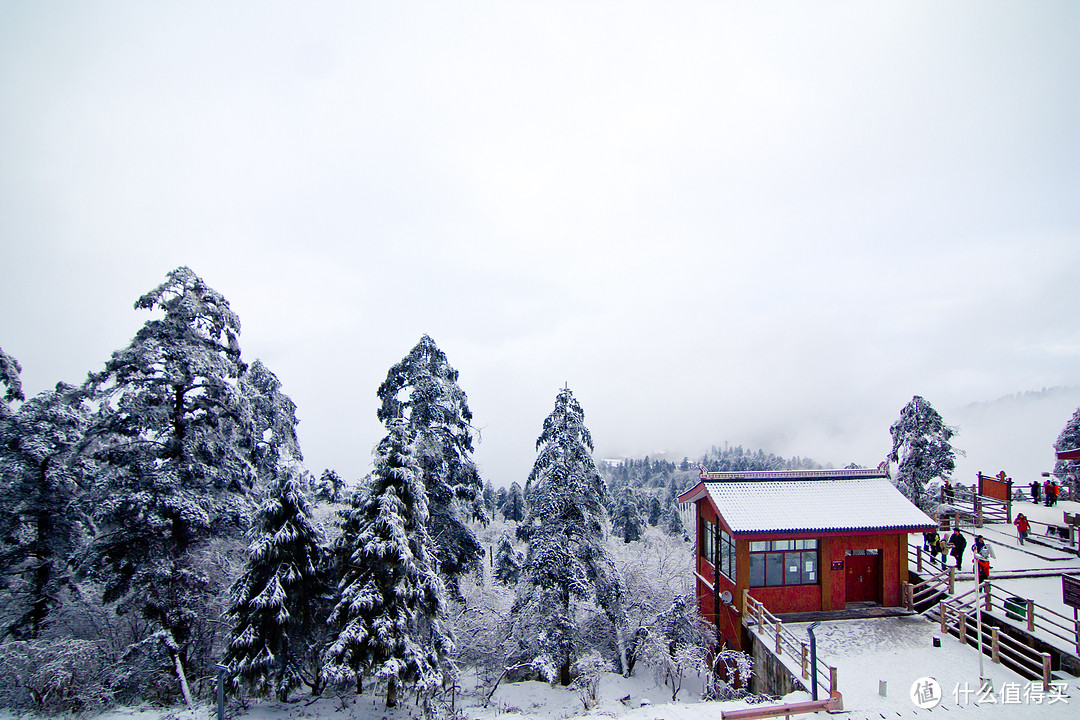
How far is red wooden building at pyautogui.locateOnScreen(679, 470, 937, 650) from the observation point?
65.2ft

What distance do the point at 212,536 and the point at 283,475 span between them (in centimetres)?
367

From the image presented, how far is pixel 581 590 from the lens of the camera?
18.5 meters

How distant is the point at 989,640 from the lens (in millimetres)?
16812

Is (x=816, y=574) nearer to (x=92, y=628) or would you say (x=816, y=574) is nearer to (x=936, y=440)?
(x=936, y=440)

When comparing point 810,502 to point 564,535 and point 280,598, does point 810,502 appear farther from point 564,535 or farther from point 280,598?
point 280,598

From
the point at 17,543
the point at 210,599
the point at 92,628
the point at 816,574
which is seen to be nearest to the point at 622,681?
the point at 816,574

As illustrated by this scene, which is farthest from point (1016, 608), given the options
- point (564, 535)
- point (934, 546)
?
point (564, 535)

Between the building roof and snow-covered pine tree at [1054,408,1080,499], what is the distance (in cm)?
1965

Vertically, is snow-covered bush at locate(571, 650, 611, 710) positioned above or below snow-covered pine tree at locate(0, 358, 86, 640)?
below

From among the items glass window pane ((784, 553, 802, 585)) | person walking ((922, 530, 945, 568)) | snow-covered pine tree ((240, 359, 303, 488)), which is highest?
snow-covered pine tree ((240, 359, 303, 488))

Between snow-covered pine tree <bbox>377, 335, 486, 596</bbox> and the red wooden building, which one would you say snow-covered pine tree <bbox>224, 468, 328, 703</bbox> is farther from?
the red wooden building

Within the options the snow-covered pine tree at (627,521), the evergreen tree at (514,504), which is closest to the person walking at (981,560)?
the snow-covered pine tree at (627,521)

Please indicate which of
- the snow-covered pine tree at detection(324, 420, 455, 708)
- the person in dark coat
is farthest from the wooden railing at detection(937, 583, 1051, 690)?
the snow-covered pine tree at detection(324, 420, 455, 708)

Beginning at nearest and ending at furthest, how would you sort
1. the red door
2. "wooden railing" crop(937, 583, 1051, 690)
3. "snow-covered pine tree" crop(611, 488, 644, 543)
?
"wooden railing" crop(937, 583, 1051, 690) → the red door → "snow-covered pine tree" crop(611, 488, 644, 543)
